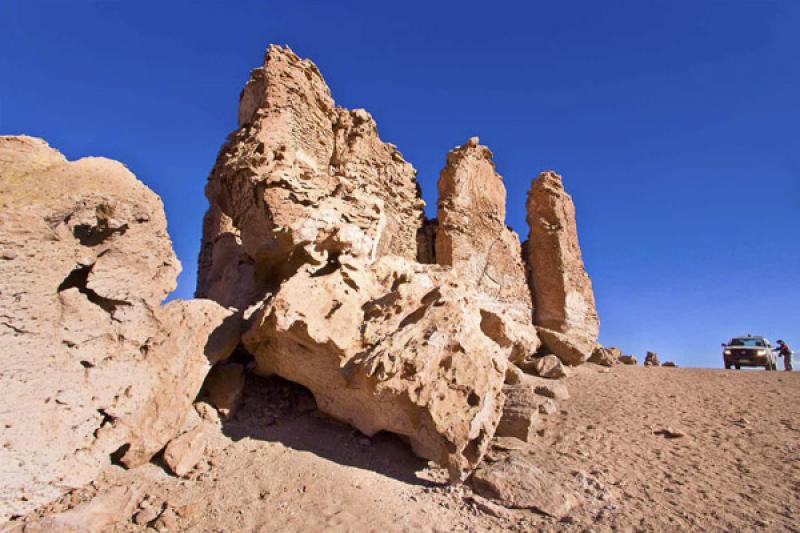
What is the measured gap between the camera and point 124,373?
4.18 metres

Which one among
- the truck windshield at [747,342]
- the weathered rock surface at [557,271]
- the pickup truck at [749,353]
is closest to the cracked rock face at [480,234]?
the weathered rock surface at [557,271]

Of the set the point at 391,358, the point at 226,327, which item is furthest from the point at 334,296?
the point at 226,327

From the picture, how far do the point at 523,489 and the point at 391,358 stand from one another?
6.98ft

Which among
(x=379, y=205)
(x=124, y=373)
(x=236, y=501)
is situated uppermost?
(x=379, y=205)

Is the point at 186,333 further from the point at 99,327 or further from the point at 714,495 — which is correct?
the point at 714,495

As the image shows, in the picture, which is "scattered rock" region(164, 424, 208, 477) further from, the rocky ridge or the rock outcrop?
the rock outcrop

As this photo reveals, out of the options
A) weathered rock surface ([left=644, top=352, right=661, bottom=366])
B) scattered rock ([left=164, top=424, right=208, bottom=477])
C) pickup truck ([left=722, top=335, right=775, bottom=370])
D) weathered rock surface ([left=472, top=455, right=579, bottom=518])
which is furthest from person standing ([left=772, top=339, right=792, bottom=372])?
scattered rock ([left=164, top=424, right=208, bottom=477])

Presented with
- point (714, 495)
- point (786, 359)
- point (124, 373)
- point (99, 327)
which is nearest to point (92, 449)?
point (124, 373)

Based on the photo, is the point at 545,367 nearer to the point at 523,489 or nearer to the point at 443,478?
the point at 523,489

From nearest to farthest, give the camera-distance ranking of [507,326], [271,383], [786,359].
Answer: [271,383] < [507,326] < [786,359]

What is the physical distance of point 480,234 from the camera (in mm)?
12117

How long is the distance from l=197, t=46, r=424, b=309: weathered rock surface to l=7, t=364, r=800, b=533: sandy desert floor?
7.63 ft

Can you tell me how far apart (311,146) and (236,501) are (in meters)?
7.49

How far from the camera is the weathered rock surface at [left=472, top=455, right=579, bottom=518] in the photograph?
421 centimetres
